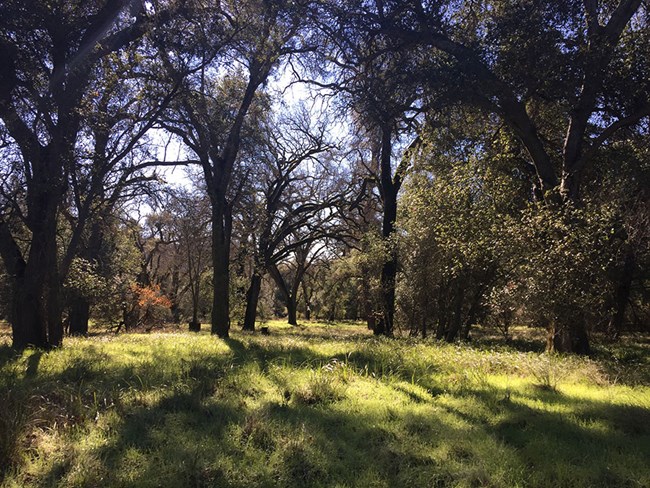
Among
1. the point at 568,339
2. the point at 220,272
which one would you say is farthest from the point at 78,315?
the point at 568,339

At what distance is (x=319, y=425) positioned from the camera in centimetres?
433

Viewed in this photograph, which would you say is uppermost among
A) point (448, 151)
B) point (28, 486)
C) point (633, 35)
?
point (633, 35)

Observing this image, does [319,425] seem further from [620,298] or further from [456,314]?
[620,298]

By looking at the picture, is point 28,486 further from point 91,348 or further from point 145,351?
point 91,348

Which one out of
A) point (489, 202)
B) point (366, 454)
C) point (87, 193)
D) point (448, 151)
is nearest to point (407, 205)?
point (489, 202)

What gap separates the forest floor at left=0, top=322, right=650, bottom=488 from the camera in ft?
10.9

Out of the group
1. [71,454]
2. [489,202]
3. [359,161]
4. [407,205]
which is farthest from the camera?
[359,161]

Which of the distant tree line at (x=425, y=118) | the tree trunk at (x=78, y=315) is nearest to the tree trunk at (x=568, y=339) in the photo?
the distant tree line at (x=425, y=118)

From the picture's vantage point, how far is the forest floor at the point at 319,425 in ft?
10.9

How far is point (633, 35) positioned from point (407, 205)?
26.5 ft

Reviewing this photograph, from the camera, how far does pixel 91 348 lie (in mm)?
9000

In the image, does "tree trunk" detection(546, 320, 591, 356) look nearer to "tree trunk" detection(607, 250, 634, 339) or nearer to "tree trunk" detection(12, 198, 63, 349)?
"tree trunk" detection(607, 250, 634, 339)

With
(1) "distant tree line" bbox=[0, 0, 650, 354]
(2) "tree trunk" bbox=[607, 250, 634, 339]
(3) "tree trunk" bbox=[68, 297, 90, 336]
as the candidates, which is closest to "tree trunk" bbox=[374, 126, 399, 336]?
(1) "distant tree line" bbox=[0, 0, 650, 354]

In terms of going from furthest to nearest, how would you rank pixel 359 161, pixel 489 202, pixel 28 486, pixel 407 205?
1. pixel 359 161
2. pixel 407 205
3. pixel 489 202
4. pixel 28 486
